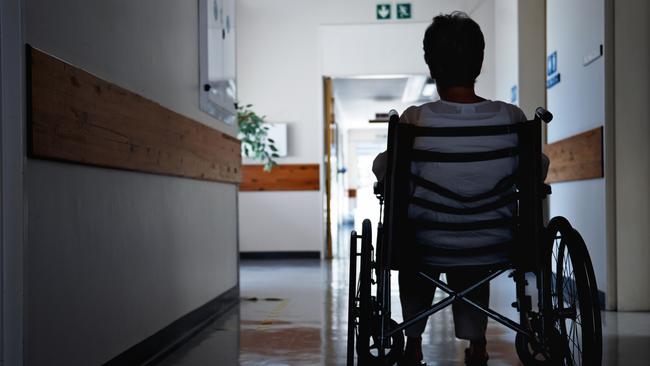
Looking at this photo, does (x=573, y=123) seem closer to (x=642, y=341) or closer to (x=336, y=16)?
(x=642, y=341)

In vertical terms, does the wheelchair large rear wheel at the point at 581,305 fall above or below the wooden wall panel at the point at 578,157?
below

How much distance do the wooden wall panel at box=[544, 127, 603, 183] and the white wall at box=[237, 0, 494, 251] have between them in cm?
268

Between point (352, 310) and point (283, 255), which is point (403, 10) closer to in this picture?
point (283, 255)

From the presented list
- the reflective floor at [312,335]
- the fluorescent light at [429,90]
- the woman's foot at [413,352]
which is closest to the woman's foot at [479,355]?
the woman's foot at [413,352]

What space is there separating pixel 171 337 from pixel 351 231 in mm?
913

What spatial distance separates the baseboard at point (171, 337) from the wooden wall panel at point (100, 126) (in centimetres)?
66

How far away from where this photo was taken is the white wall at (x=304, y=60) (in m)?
7.67

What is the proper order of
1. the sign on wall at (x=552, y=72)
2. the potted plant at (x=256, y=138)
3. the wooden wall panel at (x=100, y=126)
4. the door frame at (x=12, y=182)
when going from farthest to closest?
the potted plant at (x=256, y=138)
the sign on wall at (x=552, y=72)
the wooden wall panel at (x=100, y=126)
the door frame at (x=12, y=182)

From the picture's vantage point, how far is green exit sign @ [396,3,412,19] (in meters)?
7.62

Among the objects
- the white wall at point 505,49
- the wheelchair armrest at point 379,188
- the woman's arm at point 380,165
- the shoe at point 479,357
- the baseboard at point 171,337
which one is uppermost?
the white wall at point 505,49

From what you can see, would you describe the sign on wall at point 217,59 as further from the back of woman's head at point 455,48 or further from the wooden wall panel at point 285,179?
the wooden wall panel at point 285,179

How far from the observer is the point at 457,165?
203 centimetres

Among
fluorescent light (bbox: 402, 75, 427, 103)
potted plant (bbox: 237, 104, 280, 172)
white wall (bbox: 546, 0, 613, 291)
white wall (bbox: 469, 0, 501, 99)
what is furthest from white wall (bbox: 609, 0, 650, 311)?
fluorescent light (bbox: 402, 75, 427, 103)

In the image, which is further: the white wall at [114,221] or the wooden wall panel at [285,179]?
the wooden wall panel at [285,179]
